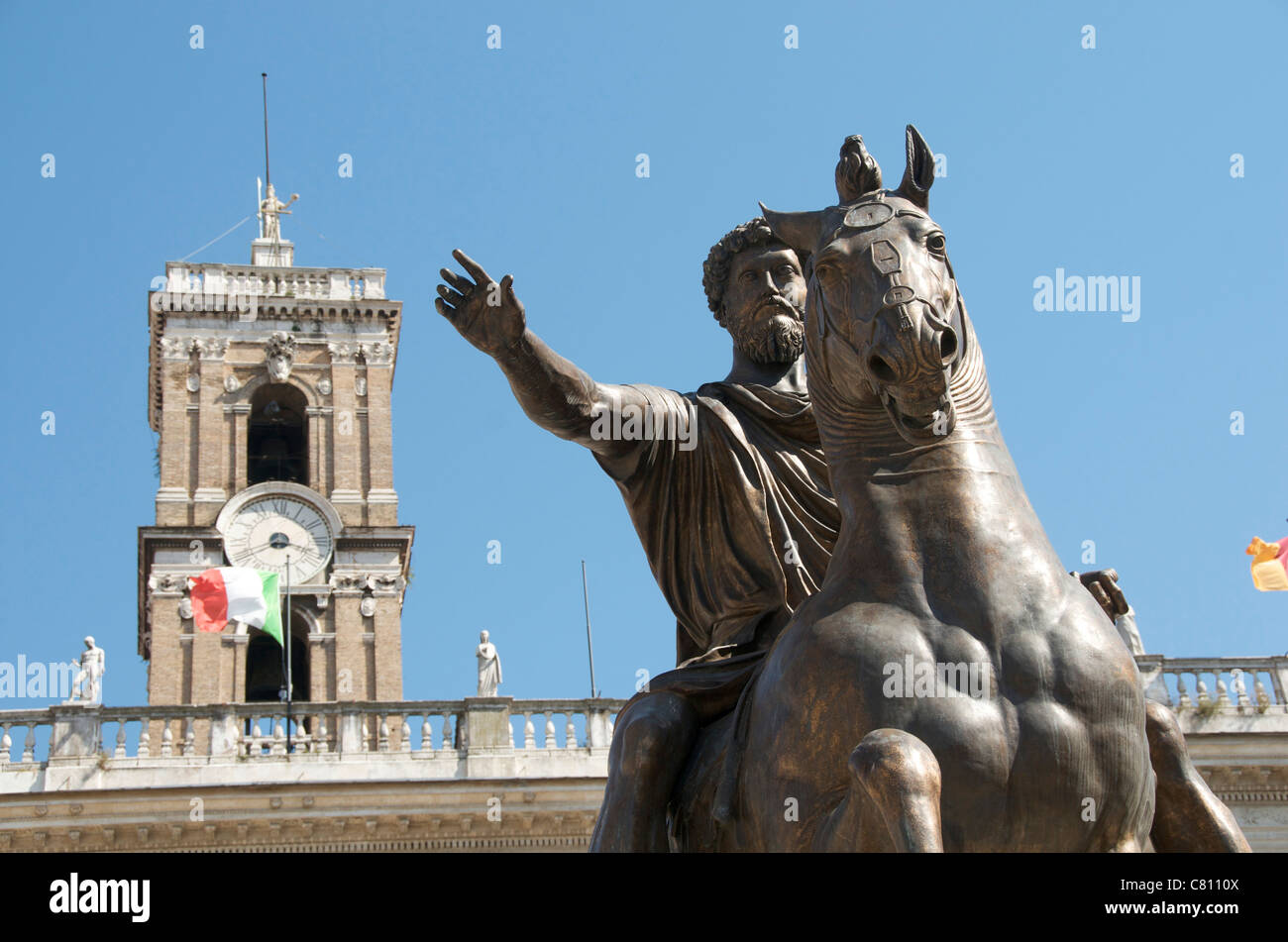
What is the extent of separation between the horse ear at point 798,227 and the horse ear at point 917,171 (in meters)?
0.23

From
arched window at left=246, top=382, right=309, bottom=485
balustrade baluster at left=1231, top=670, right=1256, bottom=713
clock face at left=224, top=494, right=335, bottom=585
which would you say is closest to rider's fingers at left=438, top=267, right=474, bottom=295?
balustrade baluster at left=1231, top=670, right=1256, bottom=713

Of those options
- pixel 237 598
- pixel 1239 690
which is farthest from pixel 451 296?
pixel 237 598

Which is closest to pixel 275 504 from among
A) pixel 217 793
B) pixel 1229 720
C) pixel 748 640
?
pixel 217 793

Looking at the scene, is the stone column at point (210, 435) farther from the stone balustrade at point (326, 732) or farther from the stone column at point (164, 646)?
the stone balustrade at point (326, 732)

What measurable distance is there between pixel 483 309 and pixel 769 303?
103 cm

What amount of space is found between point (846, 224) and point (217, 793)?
84.1 ft

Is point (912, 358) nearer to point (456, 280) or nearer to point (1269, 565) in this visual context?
point (456, 280)

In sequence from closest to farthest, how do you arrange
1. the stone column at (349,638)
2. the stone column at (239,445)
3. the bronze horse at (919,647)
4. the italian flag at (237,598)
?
the bronze horse at (919,647) < the italian flag at (237,598) < the stone column at (349,638) < the stone column at (239,445)

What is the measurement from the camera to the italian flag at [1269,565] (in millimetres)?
28109

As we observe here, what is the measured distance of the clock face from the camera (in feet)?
153

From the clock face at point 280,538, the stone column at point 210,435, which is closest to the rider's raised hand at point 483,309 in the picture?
the clock face at point 280,538
